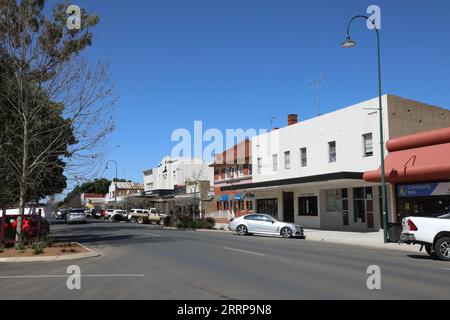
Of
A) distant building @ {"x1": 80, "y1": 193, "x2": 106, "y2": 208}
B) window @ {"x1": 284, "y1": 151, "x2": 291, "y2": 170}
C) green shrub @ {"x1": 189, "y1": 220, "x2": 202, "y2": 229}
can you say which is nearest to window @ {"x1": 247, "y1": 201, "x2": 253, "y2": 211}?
green shrub @ {"x1": 189, "y1": 220, "x2": 202, "y2": 229}

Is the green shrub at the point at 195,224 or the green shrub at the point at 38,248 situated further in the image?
the green shrub at the point at 195,224

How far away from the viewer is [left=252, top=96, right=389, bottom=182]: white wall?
30.5m

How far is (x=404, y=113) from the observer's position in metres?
30.0

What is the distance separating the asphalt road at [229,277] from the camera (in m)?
9.30

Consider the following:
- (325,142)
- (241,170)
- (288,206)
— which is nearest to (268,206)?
(288,206)

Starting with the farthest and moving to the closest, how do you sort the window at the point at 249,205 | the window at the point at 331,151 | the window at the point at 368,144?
the window at the point at 249,205 → the window at the point at 331,151 → the window at the point at 368,144

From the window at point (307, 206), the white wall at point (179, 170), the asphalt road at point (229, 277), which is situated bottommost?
the asphalt road at point (229, 277)

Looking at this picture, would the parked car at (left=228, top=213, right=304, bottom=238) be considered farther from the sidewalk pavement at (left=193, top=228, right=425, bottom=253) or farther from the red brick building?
the red brick building

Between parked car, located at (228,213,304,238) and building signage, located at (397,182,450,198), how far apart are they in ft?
20.0

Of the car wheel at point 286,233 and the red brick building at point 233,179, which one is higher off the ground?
the red brick building at point 233,179

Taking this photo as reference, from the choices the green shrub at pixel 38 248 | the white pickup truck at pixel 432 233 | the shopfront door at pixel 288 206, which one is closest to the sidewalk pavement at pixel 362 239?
the white pickup truck at pixel 432 233

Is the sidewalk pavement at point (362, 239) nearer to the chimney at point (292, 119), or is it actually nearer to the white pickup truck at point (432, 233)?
the white pickup truck at point (432, 233)
